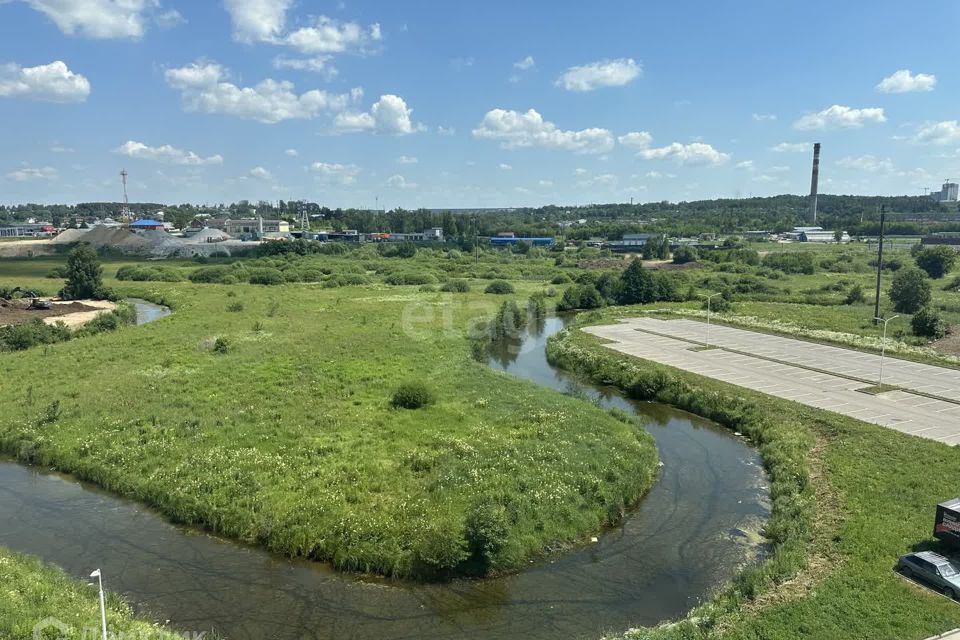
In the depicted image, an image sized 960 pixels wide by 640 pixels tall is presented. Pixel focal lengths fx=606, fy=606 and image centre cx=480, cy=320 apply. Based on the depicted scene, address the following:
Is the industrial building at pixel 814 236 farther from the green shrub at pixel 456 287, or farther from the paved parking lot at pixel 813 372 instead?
the paved parking lot at pixel 813 372

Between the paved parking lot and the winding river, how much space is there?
34.7ft

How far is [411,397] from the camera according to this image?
28.2 metres

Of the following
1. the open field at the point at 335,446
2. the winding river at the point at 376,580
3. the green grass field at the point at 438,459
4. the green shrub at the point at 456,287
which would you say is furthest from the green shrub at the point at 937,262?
the winding river at the point at 376,580

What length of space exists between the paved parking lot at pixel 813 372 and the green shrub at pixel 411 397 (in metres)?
17.7

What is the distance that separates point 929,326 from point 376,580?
4810 cm

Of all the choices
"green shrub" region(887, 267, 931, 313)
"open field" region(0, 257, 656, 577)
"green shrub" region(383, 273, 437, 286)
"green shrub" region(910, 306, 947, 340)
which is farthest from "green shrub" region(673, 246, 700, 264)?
"open field" region(0, 257, 656, 577)

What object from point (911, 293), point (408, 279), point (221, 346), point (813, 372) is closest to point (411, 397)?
point (221, 346)

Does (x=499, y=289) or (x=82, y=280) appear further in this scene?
(x=499, y=289)

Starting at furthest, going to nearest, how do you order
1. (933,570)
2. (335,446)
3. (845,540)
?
(335,446) → (845,540) → (933,570)

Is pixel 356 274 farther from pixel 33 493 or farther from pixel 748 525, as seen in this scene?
pixel 748 525

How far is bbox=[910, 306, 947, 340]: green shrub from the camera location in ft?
151

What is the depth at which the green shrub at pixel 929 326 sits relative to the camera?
1810 inches

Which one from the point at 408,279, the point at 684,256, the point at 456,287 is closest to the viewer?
the point at 456,287

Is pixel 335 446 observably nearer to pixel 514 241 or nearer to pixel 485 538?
pixel 485 538
